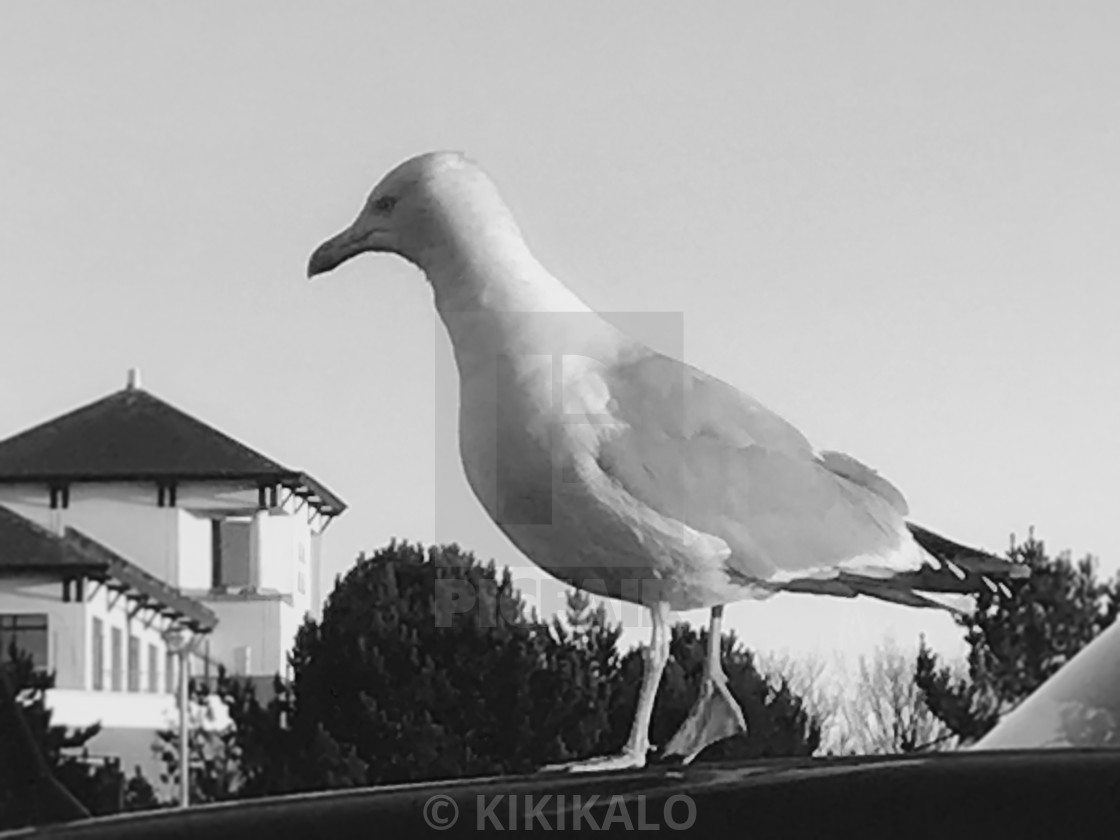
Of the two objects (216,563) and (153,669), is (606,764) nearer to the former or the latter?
(216,563)

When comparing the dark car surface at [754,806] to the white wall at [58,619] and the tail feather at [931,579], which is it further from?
the white wall at [58,619]

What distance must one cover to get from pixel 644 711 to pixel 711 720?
0.19 feet

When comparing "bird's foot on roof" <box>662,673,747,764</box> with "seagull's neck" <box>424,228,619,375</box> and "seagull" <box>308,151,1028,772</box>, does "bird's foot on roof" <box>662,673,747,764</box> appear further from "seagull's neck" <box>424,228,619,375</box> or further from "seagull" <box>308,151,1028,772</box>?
"seagull's neck" <box>424,228,619,375</box>

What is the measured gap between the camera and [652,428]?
136cm

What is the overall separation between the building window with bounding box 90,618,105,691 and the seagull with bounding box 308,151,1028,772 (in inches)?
615

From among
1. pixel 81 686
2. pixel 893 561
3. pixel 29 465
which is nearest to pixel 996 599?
pixel 893 561

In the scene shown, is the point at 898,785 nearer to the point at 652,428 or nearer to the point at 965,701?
the point at 652,428

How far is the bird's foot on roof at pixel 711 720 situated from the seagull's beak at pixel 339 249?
12.9 inches

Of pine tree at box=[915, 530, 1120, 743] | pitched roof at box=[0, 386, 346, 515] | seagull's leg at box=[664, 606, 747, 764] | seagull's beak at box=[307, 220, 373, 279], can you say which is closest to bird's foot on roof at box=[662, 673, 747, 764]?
seagull's leg at box=[664, 606, 747, 764]

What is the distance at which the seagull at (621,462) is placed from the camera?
4.30 ft

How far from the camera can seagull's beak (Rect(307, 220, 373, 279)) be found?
1.37 m

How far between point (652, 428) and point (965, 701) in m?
3.15

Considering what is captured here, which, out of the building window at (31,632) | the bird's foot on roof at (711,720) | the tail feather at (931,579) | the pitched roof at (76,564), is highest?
the pitched roof at (76,564)

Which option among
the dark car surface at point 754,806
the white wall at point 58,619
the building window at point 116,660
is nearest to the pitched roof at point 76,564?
the white wall at point 58,619
